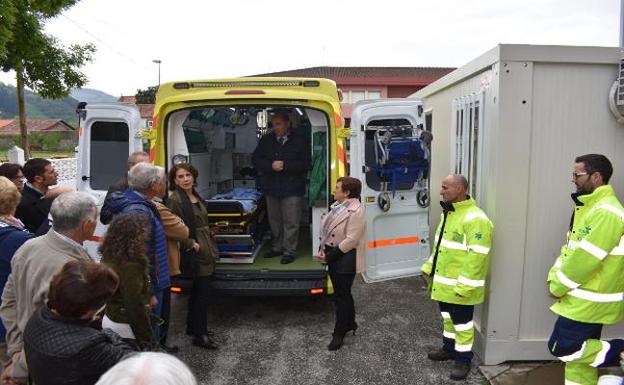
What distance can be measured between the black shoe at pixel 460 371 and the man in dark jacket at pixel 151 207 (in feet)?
7.54

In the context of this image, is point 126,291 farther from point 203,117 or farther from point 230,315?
point 203,117

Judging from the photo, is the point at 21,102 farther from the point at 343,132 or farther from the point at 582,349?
the point at 582,349

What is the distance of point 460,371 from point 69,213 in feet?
10.0

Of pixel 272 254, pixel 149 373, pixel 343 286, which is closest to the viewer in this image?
pixel 149 373

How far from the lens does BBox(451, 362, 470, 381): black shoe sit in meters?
3.84

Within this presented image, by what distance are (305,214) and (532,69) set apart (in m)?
3.72

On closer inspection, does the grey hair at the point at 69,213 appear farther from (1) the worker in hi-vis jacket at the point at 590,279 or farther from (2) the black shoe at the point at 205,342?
(1) the worker in hi-vis jacket at the point at 590,279

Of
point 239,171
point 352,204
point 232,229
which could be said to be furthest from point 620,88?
point 239,171

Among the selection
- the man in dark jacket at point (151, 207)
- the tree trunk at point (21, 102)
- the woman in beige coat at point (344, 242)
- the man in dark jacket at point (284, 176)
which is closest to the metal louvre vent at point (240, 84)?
the man in dark jacket at point (284, 176)

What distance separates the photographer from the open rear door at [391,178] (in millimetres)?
4625

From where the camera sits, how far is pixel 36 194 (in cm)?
405

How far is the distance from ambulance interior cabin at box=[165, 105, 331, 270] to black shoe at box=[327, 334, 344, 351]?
872mm

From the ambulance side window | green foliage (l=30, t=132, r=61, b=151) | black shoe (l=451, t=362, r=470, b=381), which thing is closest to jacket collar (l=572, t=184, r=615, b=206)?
black shoe (l=451, t=362, r=470, b=381)

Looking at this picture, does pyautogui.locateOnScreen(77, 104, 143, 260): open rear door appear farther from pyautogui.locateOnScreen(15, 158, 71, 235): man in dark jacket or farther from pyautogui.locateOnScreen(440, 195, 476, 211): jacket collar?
pyautogui.locateOnScreen(440, 195, 476, 211): jacket collar
